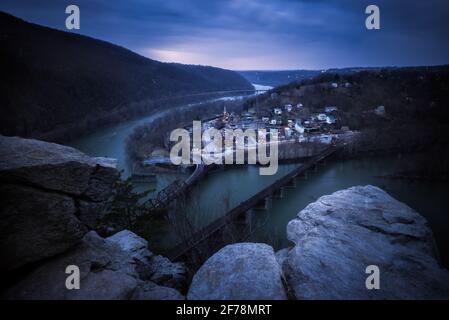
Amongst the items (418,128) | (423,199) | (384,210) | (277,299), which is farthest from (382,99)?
(277,299)

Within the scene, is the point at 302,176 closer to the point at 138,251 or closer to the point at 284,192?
the point at 284,192

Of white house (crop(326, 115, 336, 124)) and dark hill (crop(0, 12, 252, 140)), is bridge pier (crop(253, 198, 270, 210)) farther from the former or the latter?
white house (crop(326, 115, 336, 124))

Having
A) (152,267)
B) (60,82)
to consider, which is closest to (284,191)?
(152,267)

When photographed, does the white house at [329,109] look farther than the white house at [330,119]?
Yes

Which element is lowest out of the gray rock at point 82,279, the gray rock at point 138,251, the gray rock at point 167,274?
the gray rock at point 167,274

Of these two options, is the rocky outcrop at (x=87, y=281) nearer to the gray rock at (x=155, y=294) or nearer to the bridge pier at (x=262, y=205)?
the gray rock at (x=155, y=294)

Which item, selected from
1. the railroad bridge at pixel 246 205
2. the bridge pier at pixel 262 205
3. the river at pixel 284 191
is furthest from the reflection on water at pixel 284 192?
the railroad bridge at pixel 246 205

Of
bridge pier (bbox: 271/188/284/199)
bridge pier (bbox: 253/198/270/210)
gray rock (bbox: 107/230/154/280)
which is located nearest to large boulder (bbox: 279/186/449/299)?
gray rock (bbox: 107/230/154/280)
